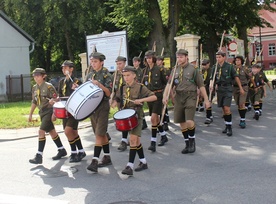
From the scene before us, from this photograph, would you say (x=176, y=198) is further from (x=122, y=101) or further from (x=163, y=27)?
(x=163, y=27)

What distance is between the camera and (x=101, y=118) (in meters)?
6.69

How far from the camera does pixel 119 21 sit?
70.6ft

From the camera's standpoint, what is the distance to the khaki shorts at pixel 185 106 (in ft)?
25.1

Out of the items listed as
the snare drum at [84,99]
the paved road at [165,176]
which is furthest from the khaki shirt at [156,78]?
the snare drum at [84,99]

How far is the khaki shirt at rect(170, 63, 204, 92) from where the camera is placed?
7.63 m

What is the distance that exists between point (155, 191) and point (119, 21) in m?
16.9

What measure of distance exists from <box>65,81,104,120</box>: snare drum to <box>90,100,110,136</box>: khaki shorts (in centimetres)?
31

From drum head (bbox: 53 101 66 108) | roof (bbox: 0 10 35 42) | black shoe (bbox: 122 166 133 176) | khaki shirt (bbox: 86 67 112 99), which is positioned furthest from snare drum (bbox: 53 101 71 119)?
roof (bbox: 0 10 35 42)

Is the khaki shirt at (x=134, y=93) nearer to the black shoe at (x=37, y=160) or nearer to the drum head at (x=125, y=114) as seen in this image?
the drum head at (x=125, y=114)

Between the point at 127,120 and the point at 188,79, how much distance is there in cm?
199

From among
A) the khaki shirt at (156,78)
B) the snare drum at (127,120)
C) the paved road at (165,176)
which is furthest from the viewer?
the khaki shirt at (156,78)

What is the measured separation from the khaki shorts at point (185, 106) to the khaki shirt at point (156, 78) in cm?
101

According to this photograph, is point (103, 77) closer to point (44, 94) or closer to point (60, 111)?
point (60, 111)

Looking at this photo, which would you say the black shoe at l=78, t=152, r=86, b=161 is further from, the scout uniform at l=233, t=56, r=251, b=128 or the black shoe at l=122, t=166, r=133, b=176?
the scout uniform at l=233, t=56, r=251, b=128
